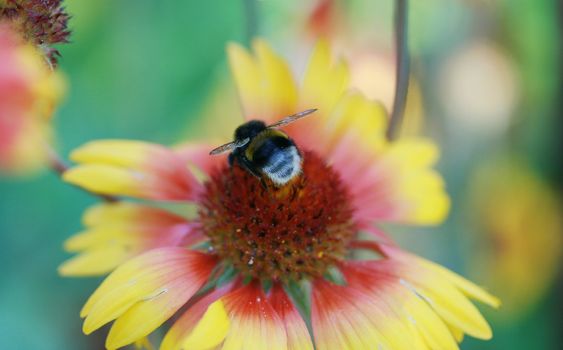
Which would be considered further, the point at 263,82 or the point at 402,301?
the point at 263,82

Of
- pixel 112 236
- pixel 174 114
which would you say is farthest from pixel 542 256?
pixel 112 236

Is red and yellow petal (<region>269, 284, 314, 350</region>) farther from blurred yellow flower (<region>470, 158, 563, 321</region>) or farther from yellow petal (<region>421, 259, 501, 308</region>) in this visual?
blurred yellow flower (<region>470, 158, 563, 321</region>)

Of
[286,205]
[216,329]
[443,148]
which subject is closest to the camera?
[216,329]

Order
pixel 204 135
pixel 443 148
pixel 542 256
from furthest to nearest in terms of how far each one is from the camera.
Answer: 1. pixel 443 148
2. pixel 542 256
3. pixel 204 135

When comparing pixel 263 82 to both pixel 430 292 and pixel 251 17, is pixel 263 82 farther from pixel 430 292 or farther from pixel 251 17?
pixel 430 292

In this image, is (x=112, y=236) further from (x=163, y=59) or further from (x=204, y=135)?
(x=163, y=59)

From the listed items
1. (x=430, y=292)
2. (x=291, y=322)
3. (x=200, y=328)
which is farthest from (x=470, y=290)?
(x=200, y=328)

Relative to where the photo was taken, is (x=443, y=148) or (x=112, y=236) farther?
(x=443, y=148)

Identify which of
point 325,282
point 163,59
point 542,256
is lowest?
point 542,256
